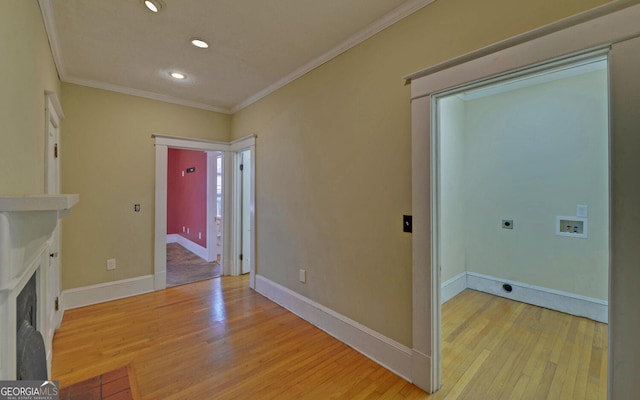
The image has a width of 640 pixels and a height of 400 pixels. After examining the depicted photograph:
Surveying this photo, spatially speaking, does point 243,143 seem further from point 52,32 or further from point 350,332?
point 350,332

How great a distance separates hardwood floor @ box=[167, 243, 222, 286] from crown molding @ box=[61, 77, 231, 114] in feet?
8.49

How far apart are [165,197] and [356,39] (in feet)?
10.2

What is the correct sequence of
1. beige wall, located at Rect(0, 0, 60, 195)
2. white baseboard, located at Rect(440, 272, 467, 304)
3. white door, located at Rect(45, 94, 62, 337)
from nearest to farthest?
1. beige wall, located at Rect(0, 0, 60, 195)
2. white door, located at Rect(45, 94, 62, 337)
3. white baseboard, located at Rect(440, 272, 467, 304)

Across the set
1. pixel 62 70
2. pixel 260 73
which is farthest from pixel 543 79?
pixel 62 70

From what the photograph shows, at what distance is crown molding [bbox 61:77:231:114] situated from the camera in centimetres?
307

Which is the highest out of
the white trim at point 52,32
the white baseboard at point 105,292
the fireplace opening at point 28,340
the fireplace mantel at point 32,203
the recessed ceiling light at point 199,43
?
the recessed ceiling light at point 199,43

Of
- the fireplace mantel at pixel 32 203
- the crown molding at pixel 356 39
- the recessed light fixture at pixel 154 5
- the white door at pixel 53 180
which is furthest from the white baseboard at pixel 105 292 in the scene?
the recessed light fixture at pixel 154 5

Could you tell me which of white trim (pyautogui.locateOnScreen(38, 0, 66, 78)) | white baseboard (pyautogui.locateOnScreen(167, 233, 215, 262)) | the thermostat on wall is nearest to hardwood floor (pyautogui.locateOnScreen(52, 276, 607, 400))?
the thermostat on wall

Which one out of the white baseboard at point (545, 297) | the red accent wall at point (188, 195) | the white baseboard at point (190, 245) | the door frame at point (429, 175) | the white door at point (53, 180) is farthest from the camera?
the red accent wall at point (188, 195)

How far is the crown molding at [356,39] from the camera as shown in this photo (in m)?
1.84

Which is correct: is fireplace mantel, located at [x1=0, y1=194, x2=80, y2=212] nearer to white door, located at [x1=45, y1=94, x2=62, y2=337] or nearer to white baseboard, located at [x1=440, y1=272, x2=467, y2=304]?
white door, located at [x1=45, y1=94, x2=62, y2=337]

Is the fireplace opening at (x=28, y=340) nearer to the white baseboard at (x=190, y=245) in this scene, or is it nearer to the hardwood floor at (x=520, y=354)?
the hardwood floor at (x=520, y=354)

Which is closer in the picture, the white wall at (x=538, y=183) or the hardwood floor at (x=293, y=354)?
the hardwood floor at (x=293, y=354)

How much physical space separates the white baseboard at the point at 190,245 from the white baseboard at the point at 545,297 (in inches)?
179
